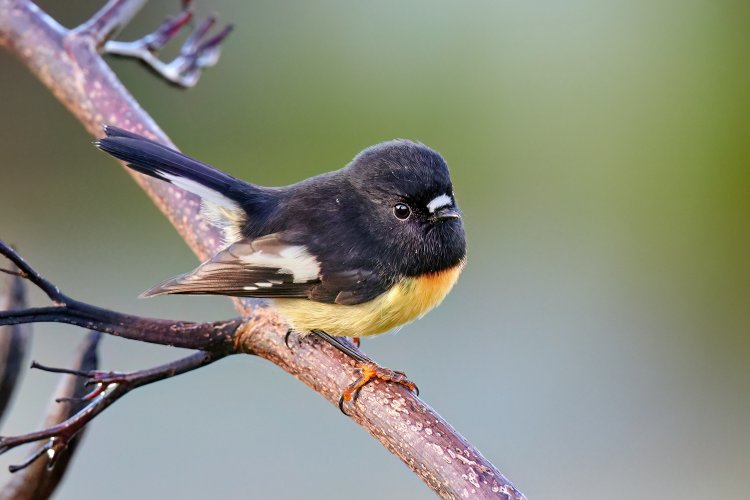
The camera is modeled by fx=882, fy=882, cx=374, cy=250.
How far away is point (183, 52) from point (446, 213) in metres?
1.05

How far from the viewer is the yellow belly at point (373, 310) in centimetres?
169

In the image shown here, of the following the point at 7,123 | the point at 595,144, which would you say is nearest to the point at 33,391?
the point at 7,123

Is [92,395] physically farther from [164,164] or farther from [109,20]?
[109,20]

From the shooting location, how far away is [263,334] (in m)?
1.61

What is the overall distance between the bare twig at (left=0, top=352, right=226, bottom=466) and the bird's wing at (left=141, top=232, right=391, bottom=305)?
246mm

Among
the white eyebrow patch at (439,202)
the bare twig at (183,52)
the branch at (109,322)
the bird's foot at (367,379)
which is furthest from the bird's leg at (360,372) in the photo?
the bare twig at (183,52)

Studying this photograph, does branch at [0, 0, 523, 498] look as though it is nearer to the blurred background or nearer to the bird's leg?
the bird's leg

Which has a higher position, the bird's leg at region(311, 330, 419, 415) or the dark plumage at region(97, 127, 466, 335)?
the dark plumage at region(97, 127, 466, 335)

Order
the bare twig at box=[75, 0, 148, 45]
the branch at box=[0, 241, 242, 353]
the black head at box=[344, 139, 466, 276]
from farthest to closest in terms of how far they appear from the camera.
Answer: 1. the bare twig at box=[75, 0, 148, 45]
2. the black head at box=[344, 139, 466, 276]
3. the branch at box=[0, 241, 242, 353]

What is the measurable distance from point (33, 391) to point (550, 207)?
2.63 m

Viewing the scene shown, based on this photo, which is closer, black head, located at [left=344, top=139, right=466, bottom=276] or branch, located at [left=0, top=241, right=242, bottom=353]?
branch, located at [left=0, top=241, right=242, bottom=353]

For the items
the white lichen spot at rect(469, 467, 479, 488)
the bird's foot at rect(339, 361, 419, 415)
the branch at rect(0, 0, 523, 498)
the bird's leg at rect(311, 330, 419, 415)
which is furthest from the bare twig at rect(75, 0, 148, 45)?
the white lichen spot at rect(469, 467, 479, 488)

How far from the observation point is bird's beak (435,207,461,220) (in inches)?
69.9

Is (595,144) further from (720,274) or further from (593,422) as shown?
(593,422)
